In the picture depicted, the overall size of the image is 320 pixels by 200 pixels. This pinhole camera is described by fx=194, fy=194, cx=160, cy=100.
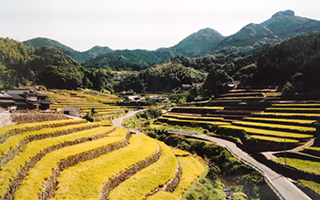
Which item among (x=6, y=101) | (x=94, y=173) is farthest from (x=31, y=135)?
(x=6, y=101)

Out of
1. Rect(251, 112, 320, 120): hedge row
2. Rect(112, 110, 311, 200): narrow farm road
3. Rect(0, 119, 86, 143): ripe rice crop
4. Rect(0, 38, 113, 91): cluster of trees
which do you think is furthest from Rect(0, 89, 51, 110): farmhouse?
Rect(0, 38, 113, 91): cluster of trees

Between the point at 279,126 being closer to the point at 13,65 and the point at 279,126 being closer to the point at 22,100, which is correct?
the point at 22,100

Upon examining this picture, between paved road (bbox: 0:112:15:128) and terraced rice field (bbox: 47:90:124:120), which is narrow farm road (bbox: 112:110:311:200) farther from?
terraced rice field (bbox: 47:90:124:120)

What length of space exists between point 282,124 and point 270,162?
1253cm

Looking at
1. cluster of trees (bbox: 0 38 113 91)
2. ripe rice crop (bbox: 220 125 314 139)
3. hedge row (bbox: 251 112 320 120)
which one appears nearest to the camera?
ripe rice crop (bbox: 220 125 314 139)

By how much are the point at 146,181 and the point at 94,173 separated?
14.3ft

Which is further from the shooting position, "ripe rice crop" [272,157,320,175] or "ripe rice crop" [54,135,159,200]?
"ripe rice crop" [272,157,320,175]

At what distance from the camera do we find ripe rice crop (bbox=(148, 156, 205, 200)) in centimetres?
1572

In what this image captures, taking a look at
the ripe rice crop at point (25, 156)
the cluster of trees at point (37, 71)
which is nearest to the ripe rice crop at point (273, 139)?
the ripe rice crop at point (25, 156)

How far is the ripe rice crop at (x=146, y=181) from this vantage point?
568 inches

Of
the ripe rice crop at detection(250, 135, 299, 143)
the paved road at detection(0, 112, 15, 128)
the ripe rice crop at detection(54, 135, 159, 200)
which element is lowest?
the ripe rice crop at detection(250, 135, 299, 143)

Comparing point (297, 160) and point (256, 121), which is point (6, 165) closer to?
point (297, 160)

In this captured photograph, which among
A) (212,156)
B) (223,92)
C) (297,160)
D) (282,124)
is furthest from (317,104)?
(223,92)

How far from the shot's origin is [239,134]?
1297 inches
